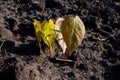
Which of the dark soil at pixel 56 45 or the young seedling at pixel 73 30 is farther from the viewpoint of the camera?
the dark soil at pixel 56 45

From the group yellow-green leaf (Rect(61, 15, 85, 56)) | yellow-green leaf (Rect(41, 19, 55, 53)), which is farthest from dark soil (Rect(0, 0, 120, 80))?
yellow-green leaf (Rect(61, 15, 85, 56))

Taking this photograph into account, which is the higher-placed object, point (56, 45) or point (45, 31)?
point (45, 31)

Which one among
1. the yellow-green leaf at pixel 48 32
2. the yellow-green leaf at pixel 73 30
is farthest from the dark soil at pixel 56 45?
the yellow-green leaf at pixel 73 30

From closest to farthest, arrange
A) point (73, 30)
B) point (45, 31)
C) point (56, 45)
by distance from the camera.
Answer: point (73, 30) → point (45, 31) → point (56, 45)

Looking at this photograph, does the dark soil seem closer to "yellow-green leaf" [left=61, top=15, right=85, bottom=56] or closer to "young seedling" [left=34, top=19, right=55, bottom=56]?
"young seedling" [left=34, top=19, right=55, bottom=56]

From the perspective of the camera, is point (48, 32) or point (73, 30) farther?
point (48, 32)

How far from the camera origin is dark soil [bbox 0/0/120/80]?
187cm

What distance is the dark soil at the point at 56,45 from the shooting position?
1874 millimetres

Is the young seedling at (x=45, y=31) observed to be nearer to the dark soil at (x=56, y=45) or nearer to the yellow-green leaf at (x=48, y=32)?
the yellow-green leaf at (x=48, y=32)

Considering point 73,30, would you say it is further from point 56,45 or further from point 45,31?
point 56,45

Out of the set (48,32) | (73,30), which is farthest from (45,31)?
(73,30)

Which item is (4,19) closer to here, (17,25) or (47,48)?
(17,25)

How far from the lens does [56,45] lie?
2170mm

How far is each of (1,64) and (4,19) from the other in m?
0.64
